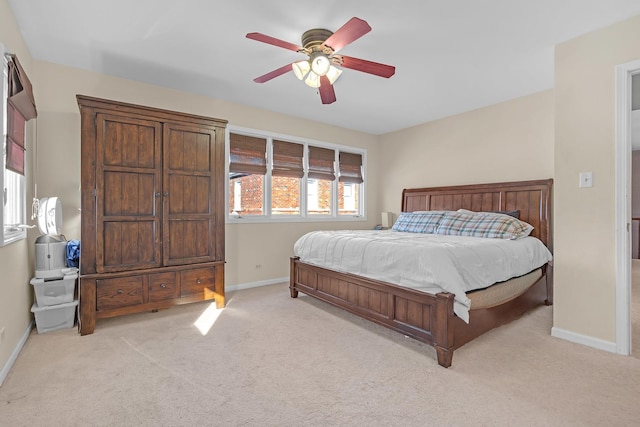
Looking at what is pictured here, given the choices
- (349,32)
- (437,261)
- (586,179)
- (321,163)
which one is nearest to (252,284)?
(321,163)

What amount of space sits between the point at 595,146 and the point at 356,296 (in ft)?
7.59

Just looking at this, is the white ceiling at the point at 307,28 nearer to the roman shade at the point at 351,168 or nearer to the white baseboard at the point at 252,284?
the roman shade at the point at 351,168

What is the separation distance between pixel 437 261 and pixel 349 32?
1700mm

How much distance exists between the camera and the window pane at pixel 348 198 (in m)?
5.55

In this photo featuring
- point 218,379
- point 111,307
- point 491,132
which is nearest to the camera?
point 218,379

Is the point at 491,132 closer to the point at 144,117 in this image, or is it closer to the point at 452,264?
the point at 452,264

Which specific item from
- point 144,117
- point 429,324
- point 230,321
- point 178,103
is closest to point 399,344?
point 429,324

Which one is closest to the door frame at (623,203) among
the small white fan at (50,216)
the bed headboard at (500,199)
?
the bed headboard at (500,199)

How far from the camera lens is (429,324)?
2365 millimetres

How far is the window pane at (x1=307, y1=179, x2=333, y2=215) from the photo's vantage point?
16.9 feet

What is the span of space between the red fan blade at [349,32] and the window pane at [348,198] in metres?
3.38

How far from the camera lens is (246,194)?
450 centimetres

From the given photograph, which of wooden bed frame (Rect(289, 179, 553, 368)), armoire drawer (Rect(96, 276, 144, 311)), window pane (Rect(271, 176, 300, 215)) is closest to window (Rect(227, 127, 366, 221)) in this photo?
window pane (Rect(271, 176, 300, 215))

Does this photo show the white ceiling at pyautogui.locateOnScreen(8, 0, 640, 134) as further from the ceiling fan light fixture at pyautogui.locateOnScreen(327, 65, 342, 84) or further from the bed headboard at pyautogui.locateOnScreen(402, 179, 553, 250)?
the bed headboard at pyautogui.locateOnScreen(402, 179, 553, 250)
